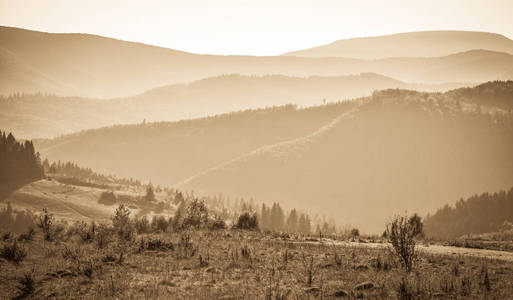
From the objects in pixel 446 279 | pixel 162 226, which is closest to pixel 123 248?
pixel 446 279

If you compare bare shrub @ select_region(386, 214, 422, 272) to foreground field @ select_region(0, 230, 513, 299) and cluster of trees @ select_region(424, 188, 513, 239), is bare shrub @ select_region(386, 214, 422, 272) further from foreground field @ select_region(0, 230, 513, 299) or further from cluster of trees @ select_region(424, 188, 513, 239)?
cluster of trees @ select_region(424, 188, 513, 239)

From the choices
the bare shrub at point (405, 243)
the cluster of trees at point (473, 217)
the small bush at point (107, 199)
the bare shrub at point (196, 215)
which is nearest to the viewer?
the bare shrub at point (405, 243)

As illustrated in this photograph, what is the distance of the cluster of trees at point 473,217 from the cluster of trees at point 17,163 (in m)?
146

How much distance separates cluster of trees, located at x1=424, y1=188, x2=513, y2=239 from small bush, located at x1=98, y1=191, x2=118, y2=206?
113 meters

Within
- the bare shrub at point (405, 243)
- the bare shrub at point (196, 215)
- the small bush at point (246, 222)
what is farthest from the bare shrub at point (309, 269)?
the bare shrub at point (196, 215)

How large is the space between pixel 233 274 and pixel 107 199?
168888mm

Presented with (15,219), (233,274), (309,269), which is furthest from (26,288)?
(15,219)

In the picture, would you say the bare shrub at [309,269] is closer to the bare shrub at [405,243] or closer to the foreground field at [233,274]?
the foreground field at [233,274]

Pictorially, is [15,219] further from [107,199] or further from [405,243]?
[405,243]

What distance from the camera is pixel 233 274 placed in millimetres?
22250

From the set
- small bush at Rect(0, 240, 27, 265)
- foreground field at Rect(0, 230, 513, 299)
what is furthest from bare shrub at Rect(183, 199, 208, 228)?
small bush at Rect(0, 240, 27, 265)

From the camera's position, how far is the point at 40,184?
178750 mm

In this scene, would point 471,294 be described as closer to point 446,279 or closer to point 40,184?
point 446,279

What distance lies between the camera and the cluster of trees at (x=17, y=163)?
177300 mm
